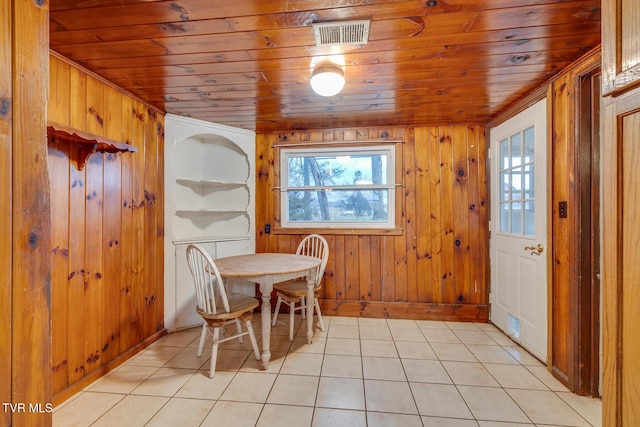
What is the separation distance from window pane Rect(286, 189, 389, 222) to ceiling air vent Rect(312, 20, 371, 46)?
1.85 metres

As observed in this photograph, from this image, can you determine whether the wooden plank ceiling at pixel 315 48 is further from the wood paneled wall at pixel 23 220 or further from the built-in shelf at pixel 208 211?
the built-in shelf at pixel 208 211

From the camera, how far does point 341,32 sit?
1468mm

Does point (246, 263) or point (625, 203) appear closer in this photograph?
point (625, 203)

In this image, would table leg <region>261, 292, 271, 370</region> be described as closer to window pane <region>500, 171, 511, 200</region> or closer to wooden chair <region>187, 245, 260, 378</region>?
wooden chair <region>187, 245, 260, 378</region>

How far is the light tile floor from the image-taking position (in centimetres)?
160

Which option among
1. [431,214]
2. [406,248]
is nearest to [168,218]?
[406,248]

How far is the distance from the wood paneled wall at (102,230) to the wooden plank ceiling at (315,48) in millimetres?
237

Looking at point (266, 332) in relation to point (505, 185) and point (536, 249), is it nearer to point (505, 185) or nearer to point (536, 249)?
point (536, 249)

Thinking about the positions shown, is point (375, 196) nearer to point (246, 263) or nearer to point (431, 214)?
point (431, 214)

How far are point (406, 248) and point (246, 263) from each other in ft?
5.63

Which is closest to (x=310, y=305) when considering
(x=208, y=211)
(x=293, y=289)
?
(x=293, y=289)

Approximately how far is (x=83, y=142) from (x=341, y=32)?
1695mm

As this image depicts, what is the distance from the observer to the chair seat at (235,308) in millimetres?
2018

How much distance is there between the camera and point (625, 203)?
78 cm
